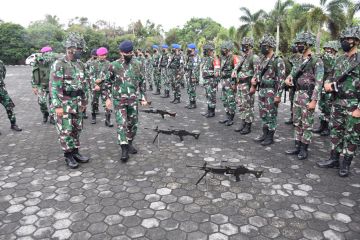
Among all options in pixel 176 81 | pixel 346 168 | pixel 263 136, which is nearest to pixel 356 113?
pixel 346 168

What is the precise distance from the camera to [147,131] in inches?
279

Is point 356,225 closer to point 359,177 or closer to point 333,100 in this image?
point 359,177

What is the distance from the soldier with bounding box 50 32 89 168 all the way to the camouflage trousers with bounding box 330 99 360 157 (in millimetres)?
4180

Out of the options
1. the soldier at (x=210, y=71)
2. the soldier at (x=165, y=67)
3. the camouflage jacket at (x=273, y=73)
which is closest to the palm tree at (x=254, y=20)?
the soldier at (x=165, y=67)

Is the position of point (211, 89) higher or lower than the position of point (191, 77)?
lower

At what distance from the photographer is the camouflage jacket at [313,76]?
469 centimetres

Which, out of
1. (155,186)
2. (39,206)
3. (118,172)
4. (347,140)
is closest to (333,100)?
(347,140)

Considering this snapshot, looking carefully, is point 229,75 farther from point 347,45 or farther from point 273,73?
point 347,45

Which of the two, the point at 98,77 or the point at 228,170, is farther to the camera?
the point at 98,77

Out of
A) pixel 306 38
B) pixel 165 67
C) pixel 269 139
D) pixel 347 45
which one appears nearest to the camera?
pixel 347 45

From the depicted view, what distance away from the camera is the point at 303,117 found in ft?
16.4

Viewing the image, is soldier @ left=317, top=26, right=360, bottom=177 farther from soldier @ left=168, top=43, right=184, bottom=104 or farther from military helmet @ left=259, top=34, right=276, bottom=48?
soldier @ left=168, top=43, right=184, bottom=104

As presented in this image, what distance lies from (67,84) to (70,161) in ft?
4.34

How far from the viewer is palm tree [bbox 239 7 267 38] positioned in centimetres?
3413
